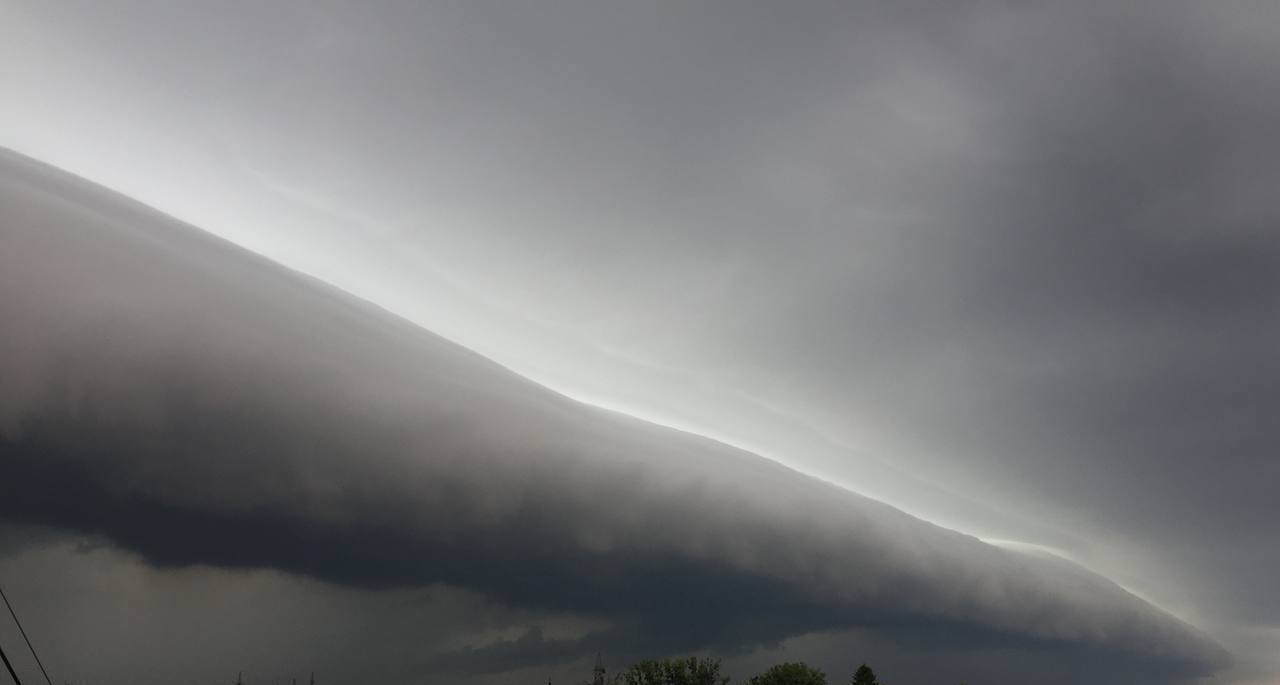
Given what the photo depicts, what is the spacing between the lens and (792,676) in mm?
152250

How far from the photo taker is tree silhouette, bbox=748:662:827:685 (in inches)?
5960

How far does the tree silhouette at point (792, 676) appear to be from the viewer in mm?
151375

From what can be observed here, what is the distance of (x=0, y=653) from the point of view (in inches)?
1654

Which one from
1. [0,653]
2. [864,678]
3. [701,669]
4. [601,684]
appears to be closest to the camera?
[0,653]

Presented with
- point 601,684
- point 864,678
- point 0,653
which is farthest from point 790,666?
point 0,653

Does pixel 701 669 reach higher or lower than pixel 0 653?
lower

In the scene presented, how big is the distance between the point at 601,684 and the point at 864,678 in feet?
193

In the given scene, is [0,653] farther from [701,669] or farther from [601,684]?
[601,684]

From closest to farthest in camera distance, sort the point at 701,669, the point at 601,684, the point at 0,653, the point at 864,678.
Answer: the point at 0,653, the point at 864,678, the point at 701,669, the point at 601,684

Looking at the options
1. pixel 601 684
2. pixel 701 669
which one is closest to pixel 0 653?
pixel 701 669

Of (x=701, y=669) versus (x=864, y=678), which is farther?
(x=701, y=669)

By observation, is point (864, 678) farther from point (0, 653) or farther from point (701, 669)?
point (0, 653)

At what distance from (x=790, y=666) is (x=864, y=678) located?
1332cm

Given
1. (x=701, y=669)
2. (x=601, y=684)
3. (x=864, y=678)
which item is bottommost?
(x=601, y=684)
